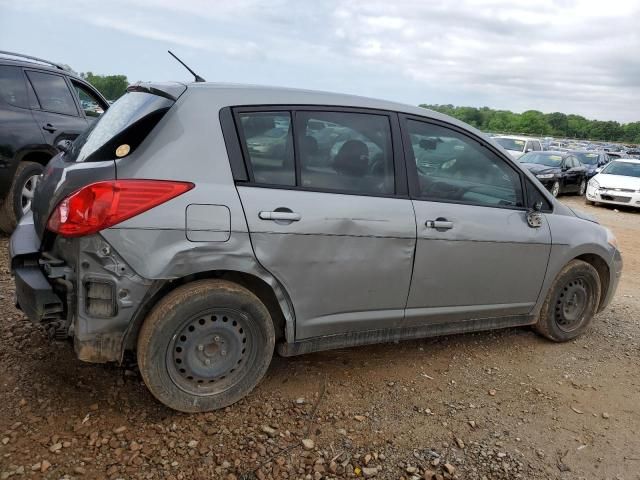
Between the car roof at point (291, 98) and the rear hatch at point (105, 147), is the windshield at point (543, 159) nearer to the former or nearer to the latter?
the car roof at point (291, 98)

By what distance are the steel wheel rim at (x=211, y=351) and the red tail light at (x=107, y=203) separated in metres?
0.63

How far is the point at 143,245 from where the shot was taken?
2549mm

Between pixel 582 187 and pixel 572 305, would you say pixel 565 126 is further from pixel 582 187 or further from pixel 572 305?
pixel 572 305

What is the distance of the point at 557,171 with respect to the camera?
16.0 metres

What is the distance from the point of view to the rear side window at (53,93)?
237 inches

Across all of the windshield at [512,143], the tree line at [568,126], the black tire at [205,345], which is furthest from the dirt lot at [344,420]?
the tree line at [568,126]

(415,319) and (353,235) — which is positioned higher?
(353,235)

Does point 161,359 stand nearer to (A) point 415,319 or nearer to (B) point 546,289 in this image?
(A) point 415,319

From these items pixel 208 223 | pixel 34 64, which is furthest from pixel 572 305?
pixel 34 64

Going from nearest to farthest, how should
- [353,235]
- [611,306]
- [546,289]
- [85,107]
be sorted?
[353,235], [546,289], [611,306], [85,107]

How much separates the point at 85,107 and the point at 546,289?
590 cm

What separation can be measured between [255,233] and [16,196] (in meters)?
4.12

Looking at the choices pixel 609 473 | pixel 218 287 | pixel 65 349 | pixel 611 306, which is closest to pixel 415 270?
pixel 218 287

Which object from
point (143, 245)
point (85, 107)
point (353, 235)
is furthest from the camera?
point (85, 107)
